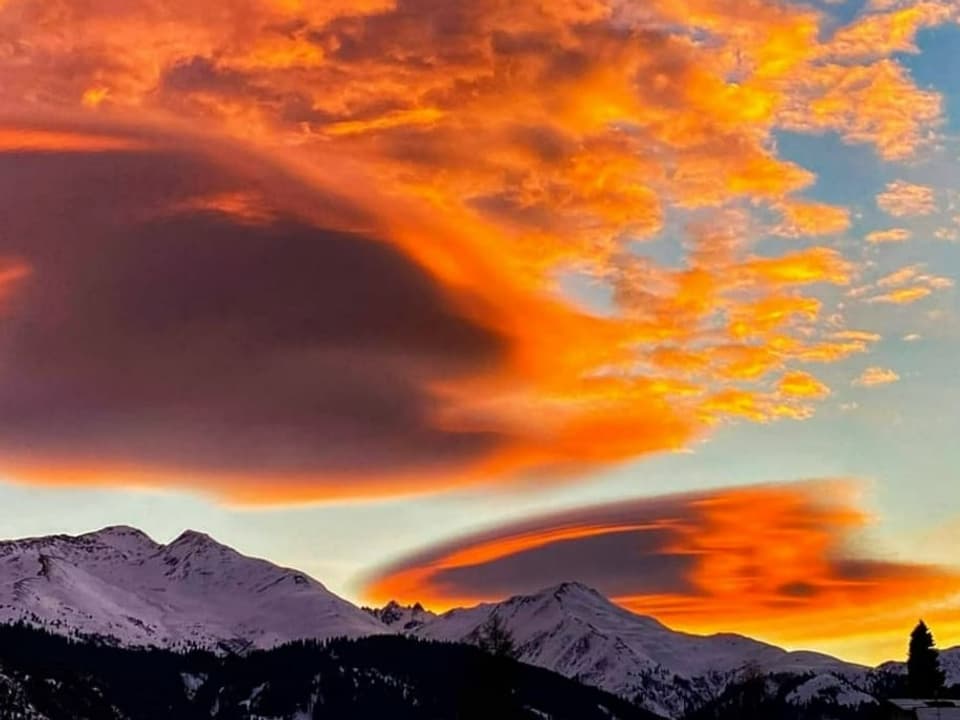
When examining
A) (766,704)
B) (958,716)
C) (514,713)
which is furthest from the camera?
(766,704)

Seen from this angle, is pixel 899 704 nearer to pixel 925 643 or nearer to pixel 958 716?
pixel 958 716

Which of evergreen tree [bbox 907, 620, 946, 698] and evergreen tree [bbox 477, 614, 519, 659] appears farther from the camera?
evergreen tree [bbox 907, 620, 946, 698]

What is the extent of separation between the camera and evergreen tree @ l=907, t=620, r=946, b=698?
15938 cm

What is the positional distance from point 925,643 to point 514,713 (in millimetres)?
83947

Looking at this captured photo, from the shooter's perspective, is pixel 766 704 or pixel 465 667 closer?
pixel 465 667

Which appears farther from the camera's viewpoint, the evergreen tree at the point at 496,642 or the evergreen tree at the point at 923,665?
the evergreen tree at the point at 923,665

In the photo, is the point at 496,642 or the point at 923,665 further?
the point at 923,665

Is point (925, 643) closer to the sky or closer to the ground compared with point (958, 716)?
closer to the sky

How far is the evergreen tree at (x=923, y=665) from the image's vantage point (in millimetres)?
159375

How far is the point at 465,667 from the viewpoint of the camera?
100m

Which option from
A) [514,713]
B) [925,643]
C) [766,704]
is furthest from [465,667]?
[925,643]

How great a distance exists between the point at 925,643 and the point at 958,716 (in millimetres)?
40410

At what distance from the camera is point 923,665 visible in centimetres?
16212

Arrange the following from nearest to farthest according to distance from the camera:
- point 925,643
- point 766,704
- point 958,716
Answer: point 958,716
point 766,704
point 925,643
